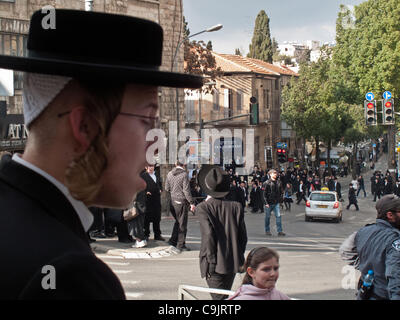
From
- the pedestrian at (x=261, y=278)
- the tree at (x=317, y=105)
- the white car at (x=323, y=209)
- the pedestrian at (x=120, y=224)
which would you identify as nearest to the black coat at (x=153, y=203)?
the pedestrian at (x=120, y=224)

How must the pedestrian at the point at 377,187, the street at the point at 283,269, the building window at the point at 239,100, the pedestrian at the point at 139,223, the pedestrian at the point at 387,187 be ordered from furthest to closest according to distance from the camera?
the building window at the point at 239,100
the pedestrian at the point at 377,187
the pedestrian at the point at 387,187
the pedestrian at the point at 139,223
the street at the point at 283,269

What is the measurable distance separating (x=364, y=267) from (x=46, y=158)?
4260 millimetres

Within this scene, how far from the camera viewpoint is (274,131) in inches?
2357

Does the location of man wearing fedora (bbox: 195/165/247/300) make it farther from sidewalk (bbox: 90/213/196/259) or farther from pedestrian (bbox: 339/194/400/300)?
sidewalk (bbox: 90/213/196/259)

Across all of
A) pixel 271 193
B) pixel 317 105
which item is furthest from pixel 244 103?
pixel 271 193

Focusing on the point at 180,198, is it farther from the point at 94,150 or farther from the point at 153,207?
the point at 94,150

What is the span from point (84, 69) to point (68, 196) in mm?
295

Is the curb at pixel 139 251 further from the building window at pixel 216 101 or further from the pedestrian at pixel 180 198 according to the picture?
the building window at pixel 216 101

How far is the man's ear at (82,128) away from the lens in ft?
4.55

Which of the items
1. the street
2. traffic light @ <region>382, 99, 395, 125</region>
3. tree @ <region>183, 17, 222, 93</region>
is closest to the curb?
the street

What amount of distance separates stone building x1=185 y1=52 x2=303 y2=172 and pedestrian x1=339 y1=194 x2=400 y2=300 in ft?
135

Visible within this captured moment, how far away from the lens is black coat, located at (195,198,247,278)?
7215 millimetres

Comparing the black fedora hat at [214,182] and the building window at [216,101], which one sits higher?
the building window at [216,101]
